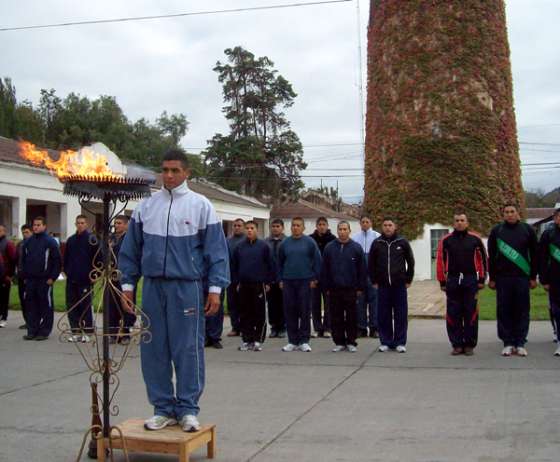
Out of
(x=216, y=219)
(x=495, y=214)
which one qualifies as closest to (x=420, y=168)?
(x=495, y=214)

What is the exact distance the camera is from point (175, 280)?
5.26 metres

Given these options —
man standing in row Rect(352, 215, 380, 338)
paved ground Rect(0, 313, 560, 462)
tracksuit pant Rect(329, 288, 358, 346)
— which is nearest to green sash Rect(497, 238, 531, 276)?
paved ground Rect(0, 313, 560, 462)

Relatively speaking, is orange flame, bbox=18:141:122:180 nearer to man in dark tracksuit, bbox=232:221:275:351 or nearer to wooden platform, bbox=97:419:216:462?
wooden platform, bbox=97:419:216:462

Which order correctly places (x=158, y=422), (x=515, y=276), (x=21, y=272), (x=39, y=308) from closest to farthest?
1. (x=158, y=422)
2. (x=515, y=276)
3. (x=39, y=308)
4. (x=21, y=272)

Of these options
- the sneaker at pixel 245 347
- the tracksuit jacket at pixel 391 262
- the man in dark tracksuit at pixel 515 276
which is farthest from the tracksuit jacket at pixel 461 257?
the sneaker at pixel 245 347

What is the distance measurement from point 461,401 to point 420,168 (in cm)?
1759

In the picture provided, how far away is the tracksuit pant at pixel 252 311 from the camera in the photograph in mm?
11004

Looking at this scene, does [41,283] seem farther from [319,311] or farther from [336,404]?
[336,404]

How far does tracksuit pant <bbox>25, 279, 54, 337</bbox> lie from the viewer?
39.8 ft

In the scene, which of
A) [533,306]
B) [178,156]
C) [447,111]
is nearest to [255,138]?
[447,111]

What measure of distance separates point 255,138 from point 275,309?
43.4 m

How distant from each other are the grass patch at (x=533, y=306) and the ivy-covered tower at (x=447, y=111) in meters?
5.07

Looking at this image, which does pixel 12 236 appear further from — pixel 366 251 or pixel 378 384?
pixel 378 384

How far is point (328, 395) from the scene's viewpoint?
741 centimetres
